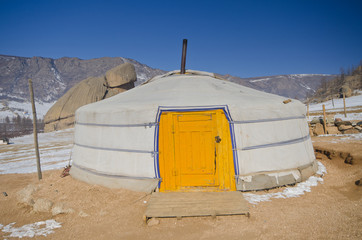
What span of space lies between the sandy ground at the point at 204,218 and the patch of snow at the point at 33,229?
8cm

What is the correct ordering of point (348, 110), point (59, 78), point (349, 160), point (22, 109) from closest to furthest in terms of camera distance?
1. point (349, 160)
2. point (348, 110)
3. point (22, 109)
4. point (59, 78)

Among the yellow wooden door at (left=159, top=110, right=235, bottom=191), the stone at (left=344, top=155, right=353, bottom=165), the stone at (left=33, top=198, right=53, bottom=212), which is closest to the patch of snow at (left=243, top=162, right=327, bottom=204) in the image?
the yellow wooden door at (left=159, top=110, right=235, bottom=191)

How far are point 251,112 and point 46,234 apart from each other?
3.47 metres

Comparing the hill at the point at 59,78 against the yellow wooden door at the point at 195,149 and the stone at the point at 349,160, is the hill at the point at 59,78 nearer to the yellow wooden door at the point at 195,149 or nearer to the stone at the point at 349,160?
the yellow wooden door at the point at 195,149

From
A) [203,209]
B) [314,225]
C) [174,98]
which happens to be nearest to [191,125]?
[174,98]

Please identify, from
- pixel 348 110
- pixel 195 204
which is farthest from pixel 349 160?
pixel 348 110

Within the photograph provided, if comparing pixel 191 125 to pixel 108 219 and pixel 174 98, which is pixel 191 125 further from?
pixel 108 219

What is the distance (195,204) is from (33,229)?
2.18m

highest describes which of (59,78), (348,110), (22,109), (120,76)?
(59,78)

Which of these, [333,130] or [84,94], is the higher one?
[84,94]

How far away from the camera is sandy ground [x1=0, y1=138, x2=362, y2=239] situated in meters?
2.69

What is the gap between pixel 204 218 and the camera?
10.1 feet

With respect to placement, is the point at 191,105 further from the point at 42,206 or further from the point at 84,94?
the point at 84,94

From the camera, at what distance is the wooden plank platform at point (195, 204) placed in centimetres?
Result: 304
